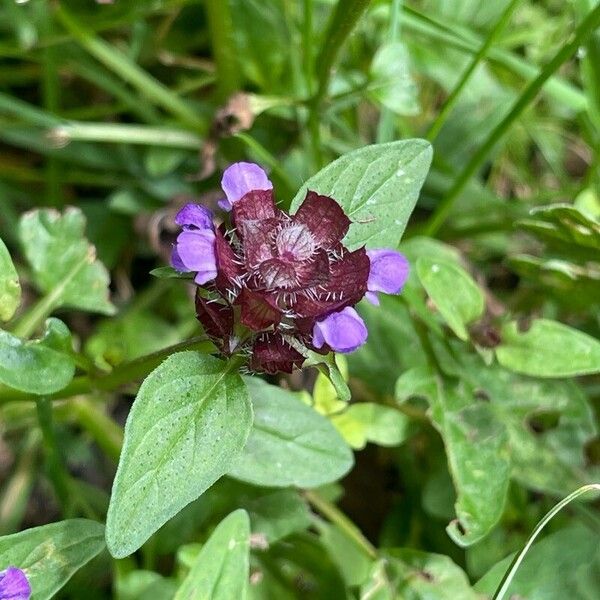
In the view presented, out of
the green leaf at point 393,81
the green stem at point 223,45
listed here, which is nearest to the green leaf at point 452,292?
the green leaf at point 393,81

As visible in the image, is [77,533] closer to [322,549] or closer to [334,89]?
[322,549]

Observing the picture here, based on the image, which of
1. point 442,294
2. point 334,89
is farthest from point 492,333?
point 334,89

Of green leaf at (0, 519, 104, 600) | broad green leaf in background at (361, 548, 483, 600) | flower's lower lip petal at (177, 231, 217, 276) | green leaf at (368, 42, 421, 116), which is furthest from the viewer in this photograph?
green leaf at (368, 42, 421, 116)

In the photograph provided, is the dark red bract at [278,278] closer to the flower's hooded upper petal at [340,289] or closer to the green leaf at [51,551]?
the flower's hooded upper petal at [340,289]

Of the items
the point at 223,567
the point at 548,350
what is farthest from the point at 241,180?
the point at 548,350

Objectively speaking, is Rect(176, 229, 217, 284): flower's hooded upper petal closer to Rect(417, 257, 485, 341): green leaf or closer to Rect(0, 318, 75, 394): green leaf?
Rect(0, 318, 75, 394): green leaf

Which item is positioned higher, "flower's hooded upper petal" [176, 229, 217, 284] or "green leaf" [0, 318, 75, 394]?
"flower's hooded upper petal" [176, 229, 217, 284]

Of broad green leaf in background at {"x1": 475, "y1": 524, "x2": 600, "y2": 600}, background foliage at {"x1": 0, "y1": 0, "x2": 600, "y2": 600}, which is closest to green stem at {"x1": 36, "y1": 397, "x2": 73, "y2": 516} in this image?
background foliage at {"x1": 0, "y1": 0, "x2": 600, "y2": 600}
